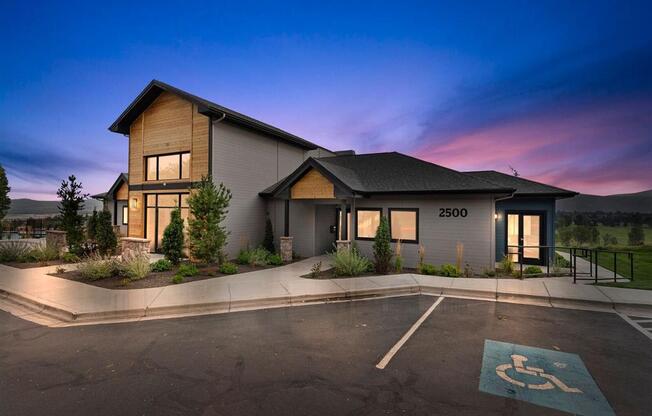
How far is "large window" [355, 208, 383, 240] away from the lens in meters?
13.7

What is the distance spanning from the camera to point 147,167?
15.2 m

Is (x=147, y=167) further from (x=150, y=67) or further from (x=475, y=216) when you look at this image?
(x=475, y=216)

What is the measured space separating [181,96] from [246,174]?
463 cm

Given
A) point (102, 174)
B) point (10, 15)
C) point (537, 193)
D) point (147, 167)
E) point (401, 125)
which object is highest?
point (10, 15)

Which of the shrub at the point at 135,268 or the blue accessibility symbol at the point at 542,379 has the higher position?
the shrub at the point at 135,268

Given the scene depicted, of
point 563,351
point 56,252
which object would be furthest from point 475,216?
point 56,252

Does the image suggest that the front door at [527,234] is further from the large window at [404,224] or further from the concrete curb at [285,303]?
the concrete curb at [285,303]

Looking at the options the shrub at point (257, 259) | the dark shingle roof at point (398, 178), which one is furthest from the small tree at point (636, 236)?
the shrub at point (257, 259)

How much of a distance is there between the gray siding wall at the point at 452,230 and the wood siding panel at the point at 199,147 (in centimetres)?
852

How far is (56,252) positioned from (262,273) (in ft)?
32.6

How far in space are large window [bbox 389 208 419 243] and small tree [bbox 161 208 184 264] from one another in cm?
925

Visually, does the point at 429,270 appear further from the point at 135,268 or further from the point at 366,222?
the point at 135,268

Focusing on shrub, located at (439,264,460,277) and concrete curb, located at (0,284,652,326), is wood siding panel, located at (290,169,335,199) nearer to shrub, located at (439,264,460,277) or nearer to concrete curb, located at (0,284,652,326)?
shrub, located at (439,264,460,277)

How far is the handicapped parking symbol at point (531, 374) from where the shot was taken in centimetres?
362
